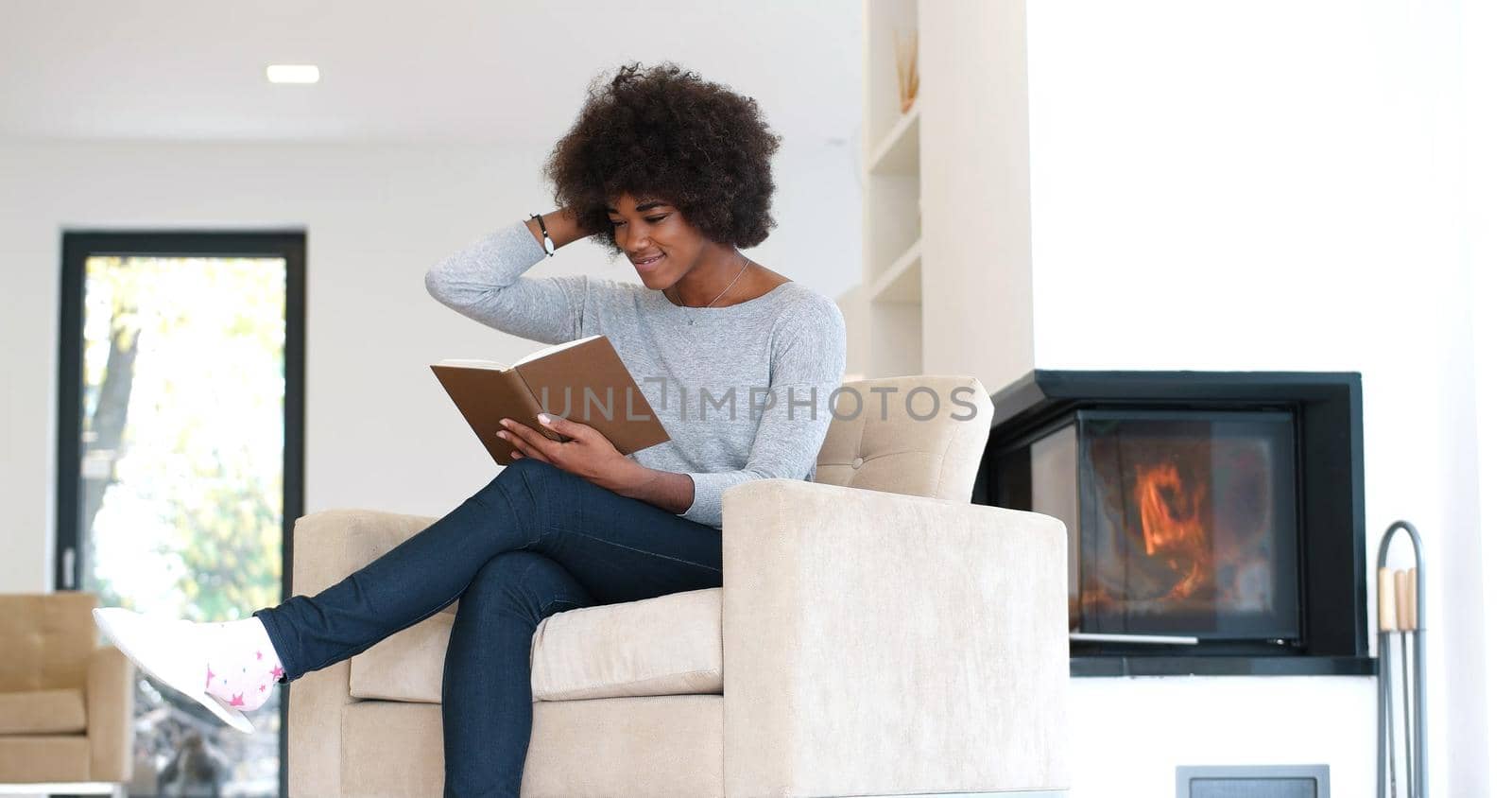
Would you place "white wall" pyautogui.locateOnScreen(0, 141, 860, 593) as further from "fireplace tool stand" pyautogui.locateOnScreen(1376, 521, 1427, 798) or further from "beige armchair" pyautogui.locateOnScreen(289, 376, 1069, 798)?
"beige armchair" pyautogui.locateOnScreen(289, 376, 1069, 798)

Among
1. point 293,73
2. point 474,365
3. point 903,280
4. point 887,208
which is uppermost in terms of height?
point 293,73

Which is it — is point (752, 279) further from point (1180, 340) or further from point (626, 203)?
point (1180, 340)

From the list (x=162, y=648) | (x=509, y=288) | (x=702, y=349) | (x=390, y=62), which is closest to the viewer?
(x=162, y=648)

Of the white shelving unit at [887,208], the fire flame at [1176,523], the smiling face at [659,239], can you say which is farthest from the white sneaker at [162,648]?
the white shelving unit at [887,208]

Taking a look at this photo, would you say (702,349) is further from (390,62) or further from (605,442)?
(390,62)

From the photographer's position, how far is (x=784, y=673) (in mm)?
1912

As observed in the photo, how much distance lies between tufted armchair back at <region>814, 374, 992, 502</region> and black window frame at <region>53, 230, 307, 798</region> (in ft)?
13.7

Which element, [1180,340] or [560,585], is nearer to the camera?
[560,585]

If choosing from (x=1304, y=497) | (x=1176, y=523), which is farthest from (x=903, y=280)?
(x=1304, y=497)

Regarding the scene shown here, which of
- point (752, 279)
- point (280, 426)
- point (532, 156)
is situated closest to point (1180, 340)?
point (752, 279)

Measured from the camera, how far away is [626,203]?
244 cm

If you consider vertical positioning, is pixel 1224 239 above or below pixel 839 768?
above

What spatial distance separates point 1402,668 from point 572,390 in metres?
1.66

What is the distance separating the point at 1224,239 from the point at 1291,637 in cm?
77
